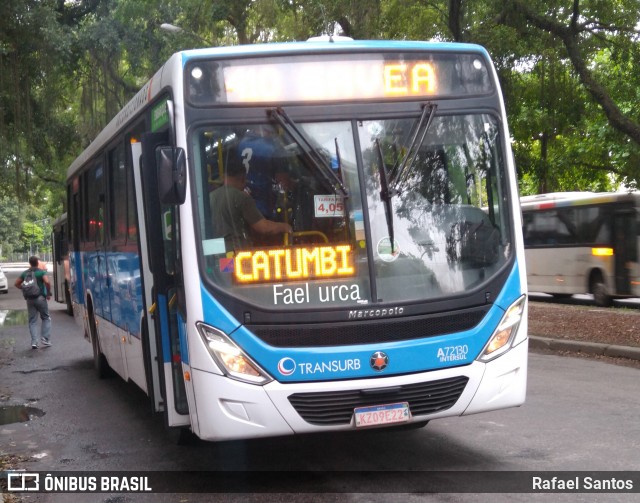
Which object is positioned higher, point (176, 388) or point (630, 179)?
point (630, 179)

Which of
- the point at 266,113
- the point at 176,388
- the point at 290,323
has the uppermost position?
the point at 266,113

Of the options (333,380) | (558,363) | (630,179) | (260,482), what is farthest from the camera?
(630,179)

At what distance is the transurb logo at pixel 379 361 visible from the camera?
6254 millimetres

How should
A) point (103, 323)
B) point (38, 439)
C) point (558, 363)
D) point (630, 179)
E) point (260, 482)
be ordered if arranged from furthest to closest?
point (630, 179) → point (558, 363) → point (103, 323) → point (38, 439) → point (260, 482)

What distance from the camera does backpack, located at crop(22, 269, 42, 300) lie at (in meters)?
16.7

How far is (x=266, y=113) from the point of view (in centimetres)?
646

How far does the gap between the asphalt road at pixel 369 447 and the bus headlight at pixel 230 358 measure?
33.0 inches

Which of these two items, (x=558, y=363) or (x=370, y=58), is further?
(x=558, y=363)

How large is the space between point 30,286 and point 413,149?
11.8 meters

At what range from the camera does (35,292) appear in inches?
664

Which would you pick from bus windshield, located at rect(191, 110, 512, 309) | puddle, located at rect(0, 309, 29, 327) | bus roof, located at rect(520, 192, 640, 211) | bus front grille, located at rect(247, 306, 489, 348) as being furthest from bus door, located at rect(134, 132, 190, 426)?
puddle, located at rect(0, 309, 29, 327)

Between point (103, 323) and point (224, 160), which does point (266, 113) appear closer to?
point (224, 160)

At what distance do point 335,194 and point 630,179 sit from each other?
1006 cm

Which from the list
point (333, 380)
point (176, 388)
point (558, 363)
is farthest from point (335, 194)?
point (558, 363)
